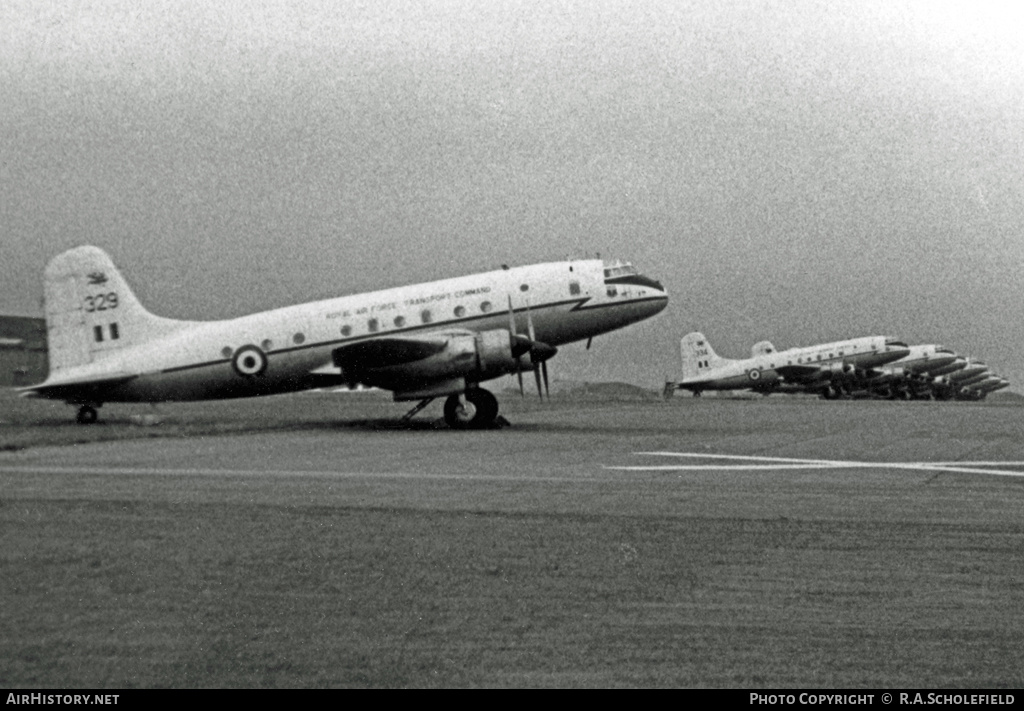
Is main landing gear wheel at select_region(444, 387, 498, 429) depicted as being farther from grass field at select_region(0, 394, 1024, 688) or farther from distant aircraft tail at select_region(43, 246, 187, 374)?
grass field at select_region(0, 394, 1024, 688)

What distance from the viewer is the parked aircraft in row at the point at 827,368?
298ft

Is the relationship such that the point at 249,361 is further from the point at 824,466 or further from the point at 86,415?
the point at 824,466

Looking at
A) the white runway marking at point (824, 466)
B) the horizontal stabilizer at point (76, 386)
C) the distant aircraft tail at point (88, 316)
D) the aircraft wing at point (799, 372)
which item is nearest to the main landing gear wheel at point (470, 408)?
the distant aircraft tail at point (88, 316)

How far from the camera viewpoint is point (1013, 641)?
20.3 feet

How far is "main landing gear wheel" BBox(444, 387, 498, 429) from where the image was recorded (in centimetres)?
3114

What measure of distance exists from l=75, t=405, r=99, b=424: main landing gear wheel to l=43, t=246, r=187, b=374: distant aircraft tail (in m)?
1.52

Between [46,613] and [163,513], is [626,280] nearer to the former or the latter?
[163,513]

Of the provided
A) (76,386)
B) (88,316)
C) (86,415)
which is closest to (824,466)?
(76,386)

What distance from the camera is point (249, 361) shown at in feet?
104

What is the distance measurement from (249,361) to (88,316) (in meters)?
5.89

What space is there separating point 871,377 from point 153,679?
93997mm

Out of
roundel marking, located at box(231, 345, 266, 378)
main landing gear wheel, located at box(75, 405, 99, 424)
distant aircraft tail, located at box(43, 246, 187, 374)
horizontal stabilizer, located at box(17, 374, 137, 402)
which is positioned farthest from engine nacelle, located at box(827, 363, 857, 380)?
horizontal stabilizer, located at box(17, 374, 137, 402)

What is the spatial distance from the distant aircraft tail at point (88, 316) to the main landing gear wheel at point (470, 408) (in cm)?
920

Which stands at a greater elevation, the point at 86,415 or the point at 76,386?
the point at 76,386
